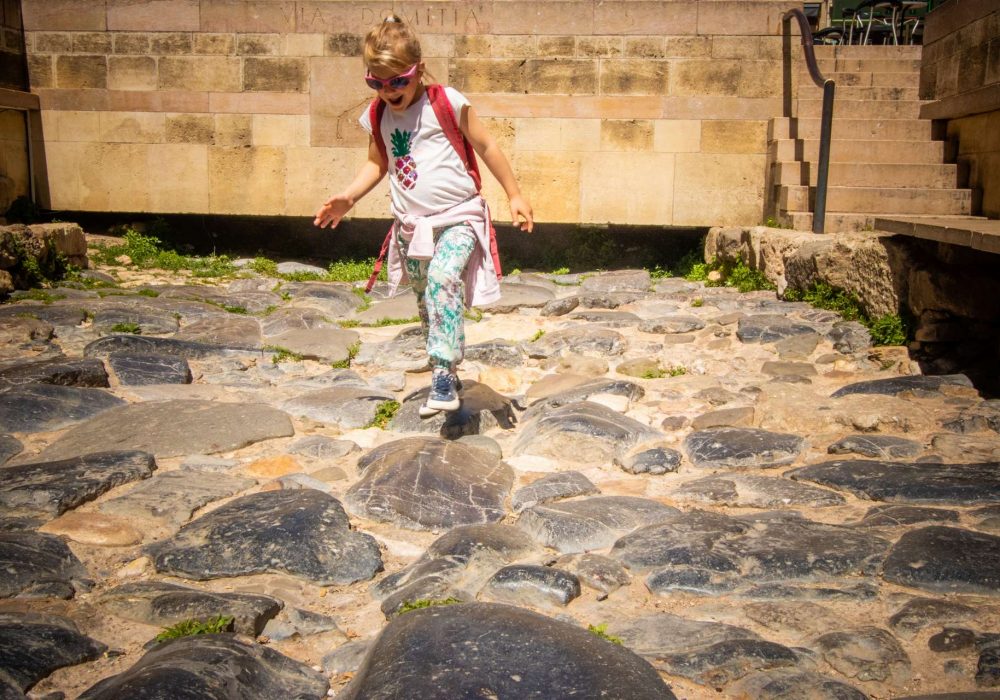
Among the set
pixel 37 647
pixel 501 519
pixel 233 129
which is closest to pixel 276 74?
pixel 233 129

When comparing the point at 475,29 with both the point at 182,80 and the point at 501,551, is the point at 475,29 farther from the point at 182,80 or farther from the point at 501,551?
the point at 501,551

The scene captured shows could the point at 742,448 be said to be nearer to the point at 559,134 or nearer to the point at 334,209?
the point at 334,209

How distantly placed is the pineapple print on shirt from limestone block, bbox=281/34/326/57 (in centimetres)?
529

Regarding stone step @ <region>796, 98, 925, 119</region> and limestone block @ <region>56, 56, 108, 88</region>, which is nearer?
stone step @ <region>796, 98, 925, 119</region>

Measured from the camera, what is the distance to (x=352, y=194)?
4.09 m

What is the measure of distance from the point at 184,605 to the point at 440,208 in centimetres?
214

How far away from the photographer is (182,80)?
8961 mm

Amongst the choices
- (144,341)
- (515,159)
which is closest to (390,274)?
(144,341)

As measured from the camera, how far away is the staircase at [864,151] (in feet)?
24.3

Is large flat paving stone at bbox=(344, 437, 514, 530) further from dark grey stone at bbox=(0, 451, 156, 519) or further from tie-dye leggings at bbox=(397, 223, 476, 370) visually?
dark grey stone at bbox=(0, 451, 156, 519)

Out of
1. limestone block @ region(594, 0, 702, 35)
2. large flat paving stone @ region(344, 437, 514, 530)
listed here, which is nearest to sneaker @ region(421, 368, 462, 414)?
large flat paving stone @ region(344, 437, 514, 530)

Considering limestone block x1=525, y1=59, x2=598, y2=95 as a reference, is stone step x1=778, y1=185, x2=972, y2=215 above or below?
below

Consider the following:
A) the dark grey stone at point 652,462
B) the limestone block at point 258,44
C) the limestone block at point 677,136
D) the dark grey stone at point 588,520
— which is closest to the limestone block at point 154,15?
the limestone block at point 258,44

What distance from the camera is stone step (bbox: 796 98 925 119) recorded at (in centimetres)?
821
